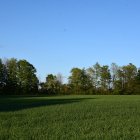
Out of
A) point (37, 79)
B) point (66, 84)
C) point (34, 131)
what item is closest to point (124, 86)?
point (66, 84)

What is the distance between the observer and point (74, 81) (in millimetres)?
135125

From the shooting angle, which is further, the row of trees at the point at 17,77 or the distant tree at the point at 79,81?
the distant tree at the point at 79,81

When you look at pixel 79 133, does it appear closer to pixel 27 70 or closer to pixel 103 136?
pixel 103 136

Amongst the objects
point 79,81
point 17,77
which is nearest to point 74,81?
point 79,81

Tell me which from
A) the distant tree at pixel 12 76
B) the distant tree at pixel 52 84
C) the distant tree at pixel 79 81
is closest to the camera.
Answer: the distant tree at pixel 12 76

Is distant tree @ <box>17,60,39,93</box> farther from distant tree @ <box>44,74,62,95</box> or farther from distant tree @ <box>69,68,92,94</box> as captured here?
distant tree @ <box>69,68,92,94</box>

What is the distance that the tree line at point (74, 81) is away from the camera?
12112 cm

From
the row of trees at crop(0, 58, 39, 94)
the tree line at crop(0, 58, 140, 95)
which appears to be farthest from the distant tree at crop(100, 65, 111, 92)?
the row of trees at crop(0, 58, 39, 94)

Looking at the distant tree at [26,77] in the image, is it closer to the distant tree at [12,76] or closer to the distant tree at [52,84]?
the distant tree at [12,76]

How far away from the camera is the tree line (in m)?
121

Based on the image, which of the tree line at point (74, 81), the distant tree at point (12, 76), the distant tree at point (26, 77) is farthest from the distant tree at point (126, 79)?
the distant tree at point (12, 76)

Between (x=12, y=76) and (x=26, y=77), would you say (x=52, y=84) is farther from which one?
(x=12, y=76)

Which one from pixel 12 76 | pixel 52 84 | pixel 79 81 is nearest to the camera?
pixel 12 76

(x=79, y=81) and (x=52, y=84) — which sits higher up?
(x=79, y=81)
